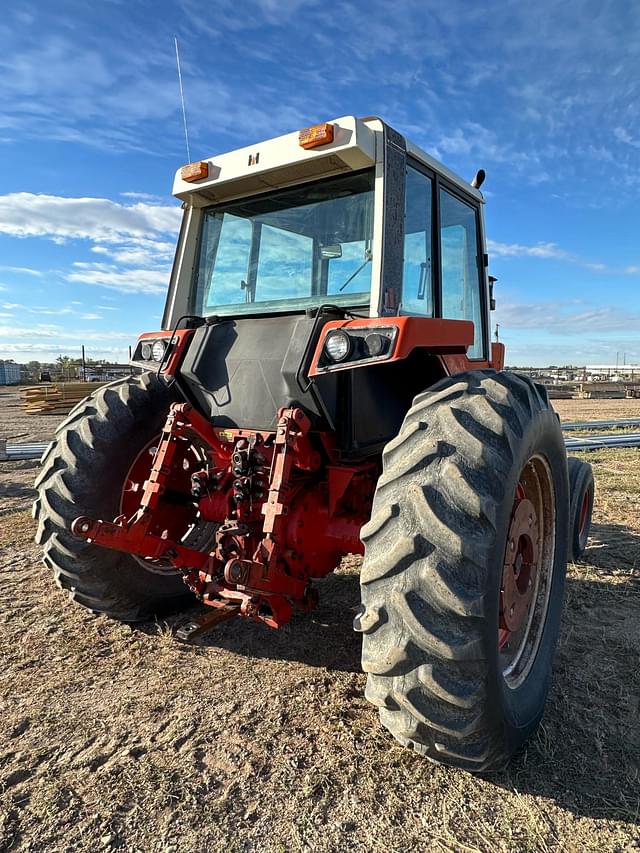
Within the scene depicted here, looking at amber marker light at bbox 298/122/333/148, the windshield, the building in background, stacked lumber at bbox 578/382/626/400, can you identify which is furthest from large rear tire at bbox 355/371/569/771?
the building in background

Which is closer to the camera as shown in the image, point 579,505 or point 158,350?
point 158,350

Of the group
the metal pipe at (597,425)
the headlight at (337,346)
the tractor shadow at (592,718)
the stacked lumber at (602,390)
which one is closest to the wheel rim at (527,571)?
the tractor shadow at (592,718)

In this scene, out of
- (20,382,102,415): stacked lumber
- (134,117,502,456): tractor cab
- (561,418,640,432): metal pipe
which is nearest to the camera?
(134,117,502,456): tractor cab

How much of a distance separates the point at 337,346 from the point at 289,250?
1167mm

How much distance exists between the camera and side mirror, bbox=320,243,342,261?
3496mm

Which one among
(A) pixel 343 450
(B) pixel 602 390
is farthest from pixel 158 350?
(B) pixel 602 390

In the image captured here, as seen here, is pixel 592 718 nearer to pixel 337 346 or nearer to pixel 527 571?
pixel 527 571

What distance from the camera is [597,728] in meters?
2.86

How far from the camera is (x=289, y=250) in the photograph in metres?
3.73

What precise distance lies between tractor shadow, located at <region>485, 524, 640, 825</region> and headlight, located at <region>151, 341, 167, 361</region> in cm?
282

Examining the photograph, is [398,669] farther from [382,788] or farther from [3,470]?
[3,470]

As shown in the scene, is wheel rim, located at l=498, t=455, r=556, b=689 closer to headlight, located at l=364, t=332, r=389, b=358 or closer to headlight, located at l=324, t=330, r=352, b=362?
headlight, located at l=364, t=332, r=389, b=358

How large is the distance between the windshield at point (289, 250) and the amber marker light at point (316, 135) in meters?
0.30

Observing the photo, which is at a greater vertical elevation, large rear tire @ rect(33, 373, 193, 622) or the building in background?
the building in background
